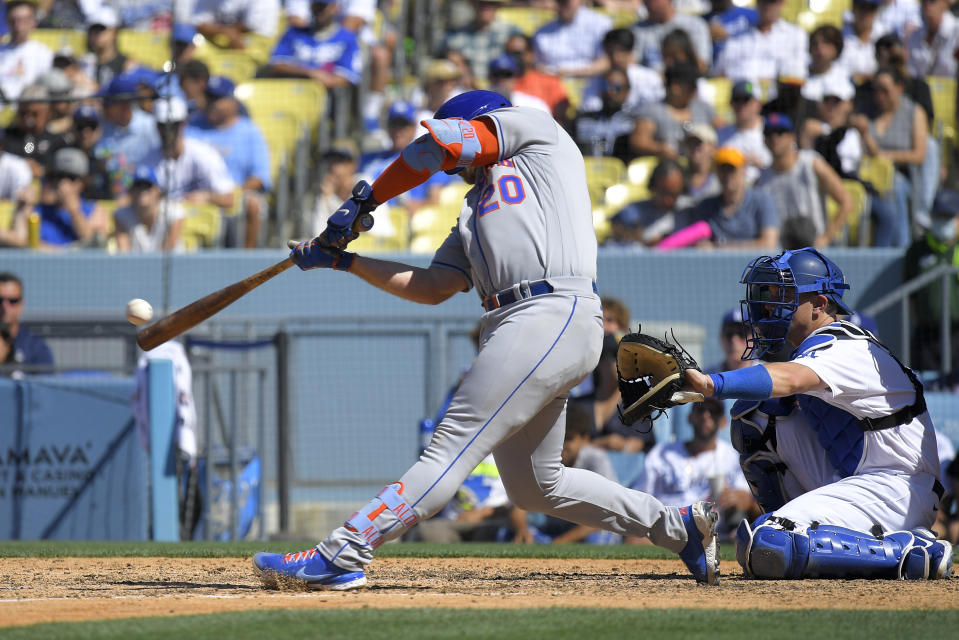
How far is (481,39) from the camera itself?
43.2ft

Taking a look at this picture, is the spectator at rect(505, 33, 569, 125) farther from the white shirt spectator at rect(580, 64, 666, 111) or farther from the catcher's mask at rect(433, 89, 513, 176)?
the catcher's mask at rect(433, 89, 513, 176)

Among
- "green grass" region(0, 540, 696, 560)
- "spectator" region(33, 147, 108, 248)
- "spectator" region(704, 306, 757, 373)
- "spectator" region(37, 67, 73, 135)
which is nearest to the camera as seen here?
"green grass" region(0, 540, 696, 560)

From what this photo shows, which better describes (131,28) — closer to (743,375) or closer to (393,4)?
(393,4)

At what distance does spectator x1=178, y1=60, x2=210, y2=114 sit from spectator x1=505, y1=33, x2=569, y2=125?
9.04 feet

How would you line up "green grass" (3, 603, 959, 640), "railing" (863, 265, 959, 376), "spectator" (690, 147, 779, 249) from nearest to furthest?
"green grass" (3, 603, 959, 640)
"railing" (863, 265, 959, 376)
"spectator" (690, 147, 779, 249)

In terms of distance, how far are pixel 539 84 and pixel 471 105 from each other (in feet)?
24.3

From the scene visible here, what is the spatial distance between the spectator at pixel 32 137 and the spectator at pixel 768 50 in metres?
6.10

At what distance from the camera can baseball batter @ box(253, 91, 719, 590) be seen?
432 centimetres

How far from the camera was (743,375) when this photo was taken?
4.43 metres

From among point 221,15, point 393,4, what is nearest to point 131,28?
point 221,15

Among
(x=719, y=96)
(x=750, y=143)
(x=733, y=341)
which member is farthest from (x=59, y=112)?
(x=733, y=341)

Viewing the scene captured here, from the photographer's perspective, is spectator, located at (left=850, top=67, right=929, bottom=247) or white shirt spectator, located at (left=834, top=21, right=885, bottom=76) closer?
spectator, located at (left=850, top=67, right=929, bottom=247)

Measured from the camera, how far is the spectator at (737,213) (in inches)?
394

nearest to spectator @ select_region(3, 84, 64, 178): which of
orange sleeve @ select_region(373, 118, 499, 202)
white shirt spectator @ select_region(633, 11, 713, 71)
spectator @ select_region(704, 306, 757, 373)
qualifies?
white shirt spectator @ select_region(633, 11, 713, 71)
